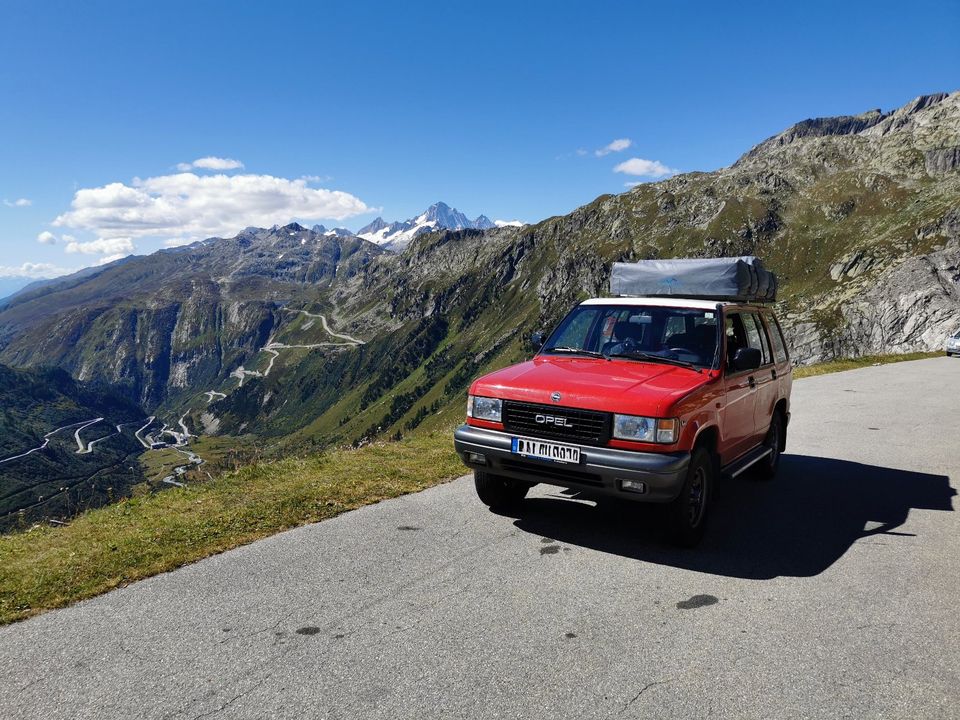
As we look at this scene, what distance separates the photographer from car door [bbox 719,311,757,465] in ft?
26.4

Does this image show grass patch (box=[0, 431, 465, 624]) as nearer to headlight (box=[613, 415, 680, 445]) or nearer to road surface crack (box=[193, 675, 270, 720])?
road surface crack (box=[193, 675, 270, 720])

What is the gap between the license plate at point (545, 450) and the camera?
6.82m

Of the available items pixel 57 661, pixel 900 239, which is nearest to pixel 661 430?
pixel 57 661

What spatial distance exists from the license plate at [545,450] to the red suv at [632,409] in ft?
0.04

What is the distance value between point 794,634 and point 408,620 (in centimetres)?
321

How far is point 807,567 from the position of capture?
6703mm

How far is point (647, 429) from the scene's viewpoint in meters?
6.61

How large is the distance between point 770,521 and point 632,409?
324cm

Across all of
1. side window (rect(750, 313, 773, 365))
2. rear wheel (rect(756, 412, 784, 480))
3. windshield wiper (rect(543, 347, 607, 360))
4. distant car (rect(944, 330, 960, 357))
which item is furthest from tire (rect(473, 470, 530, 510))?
distant car (rect(944, 330, 960, 357))

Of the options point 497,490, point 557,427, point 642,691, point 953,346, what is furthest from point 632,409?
point 953,346

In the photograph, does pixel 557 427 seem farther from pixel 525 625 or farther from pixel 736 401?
pixel 736 401

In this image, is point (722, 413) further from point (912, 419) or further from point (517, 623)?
point (912, 419)

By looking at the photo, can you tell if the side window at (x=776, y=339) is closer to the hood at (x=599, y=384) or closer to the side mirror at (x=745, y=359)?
the side mirror at (x=745, y=359)

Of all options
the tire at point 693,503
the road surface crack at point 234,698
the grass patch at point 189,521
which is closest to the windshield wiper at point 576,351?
the tire at point 693,503
